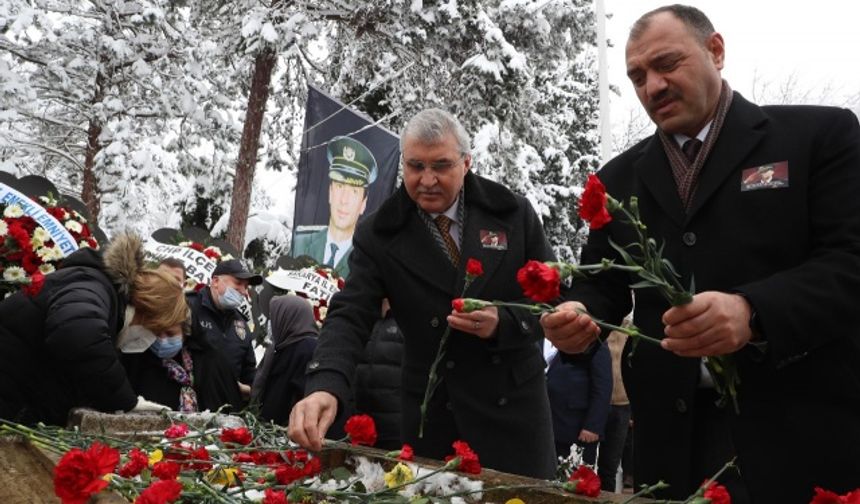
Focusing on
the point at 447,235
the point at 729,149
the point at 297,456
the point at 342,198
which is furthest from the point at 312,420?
the point at 342,198

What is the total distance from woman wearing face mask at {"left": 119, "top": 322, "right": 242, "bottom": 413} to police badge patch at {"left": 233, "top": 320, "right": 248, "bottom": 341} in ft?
3.24

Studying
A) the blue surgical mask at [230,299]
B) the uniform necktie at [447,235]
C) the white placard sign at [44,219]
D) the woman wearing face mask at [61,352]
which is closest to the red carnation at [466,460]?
the uniform necktie at [447,235]

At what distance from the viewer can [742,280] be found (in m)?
2.00

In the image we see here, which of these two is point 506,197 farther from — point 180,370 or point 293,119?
point 293,119

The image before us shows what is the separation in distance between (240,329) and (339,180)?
420cm

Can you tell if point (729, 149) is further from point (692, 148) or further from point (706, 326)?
point (706, 326)

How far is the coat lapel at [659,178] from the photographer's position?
2.12 meters

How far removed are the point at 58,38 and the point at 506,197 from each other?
13972 millimetres

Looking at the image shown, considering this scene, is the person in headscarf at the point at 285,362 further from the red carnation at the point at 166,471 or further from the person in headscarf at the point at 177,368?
the red carnation at the point at 166,471

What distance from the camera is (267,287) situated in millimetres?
8336

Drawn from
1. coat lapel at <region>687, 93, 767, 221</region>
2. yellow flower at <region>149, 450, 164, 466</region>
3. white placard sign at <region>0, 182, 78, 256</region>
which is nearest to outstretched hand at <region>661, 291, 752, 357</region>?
coat lapel at <region>687, 93, 767, 221</region>

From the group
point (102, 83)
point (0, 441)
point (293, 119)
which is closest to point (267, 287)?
point (0, 441)

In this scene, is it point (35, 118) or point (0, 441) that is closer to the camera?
point (0, 441)

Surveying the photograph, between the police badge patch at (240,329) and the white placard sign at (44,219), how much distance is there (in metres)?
1.22
